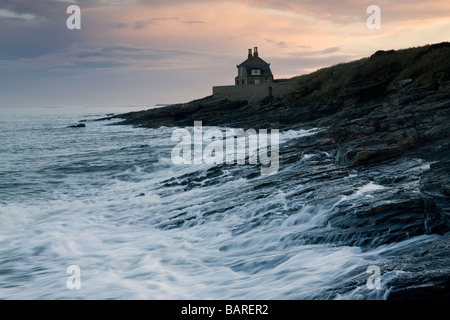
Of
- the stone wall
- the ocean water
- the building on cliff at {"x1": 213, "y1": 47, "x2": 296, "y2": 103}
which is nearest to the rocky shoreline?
the ocean water

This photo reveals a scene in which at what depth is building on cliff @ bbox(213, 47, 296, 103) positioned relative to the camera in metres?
49.0

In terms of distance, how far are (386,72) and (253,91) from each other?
20345 millimetres

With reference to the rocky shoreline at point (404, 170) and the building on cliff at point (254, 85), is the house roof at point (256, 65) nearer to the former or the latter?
the building on cliff at point (254, 85)

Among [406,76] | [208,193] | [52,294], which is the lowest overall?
[52,294]

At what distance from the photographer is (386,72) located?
33.9 meters

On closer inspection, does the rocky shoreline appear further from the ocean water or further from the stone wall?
the stone wall

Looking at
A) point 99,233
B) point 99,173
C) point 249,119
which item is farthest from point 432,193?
point 249,119

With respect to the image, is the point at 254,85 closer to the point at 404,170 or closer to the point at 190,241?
the point at 404,170

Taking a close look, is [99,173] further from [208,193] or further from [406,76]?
[406,76]

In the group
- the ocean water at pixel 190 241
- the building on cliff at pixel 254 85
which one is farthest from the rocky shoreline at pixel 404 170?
the building on cliff at pixel 254 85

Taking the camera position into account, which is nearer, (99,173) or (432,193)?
(432,193)

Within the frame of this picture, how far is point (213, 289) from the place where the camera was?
779 centimetres

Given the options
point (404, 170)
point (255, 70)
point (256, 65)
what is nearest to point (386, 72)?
point (404, 170)
